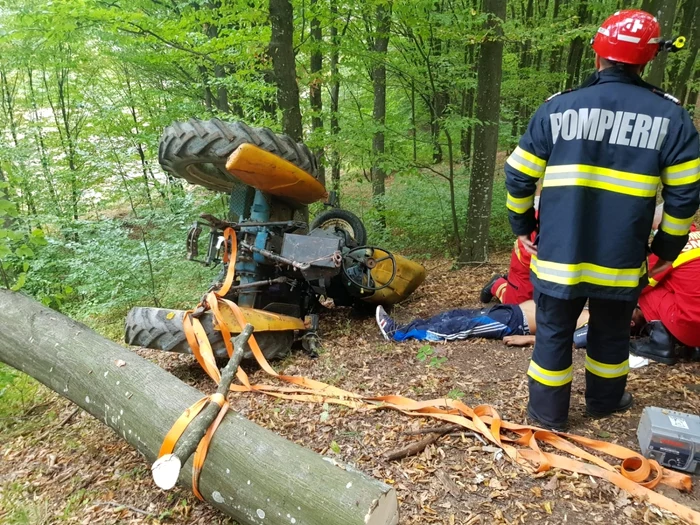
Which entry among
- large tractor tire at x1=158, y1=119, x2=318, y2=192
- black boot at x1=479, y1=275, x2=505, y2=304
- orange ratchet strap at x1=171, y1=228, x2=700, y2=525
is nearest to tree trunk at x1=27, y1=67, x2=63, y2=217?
large tractor tire at x1=158, y1=119, x2=318, y2=192

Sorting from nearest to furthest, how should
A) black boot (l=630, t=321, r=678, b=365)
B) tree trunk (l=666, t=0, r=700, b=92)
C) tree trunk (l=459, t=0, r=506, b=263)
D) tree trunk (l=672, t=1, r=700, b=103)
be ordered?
black boot (l=630, t=321, r=678, b=365), tree trunk (l=459, t=0, r=506, b=263), tree trunk (l=672, t=1, r=700, b=103), tree trunk (l=666, t=0, r=700, b=92)

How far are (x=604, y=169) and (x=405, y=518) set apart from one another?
1.93 m

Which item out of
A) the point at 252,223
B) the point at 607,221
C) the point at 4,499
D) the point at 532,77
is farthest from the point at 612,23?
the point at 532,77

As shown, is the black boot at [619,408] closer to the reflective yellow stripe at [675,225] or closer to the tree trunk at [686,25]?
the reflective yellow stripe at [675,225]

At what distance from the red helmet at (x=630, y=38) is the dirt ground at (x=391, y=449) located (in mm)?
2024

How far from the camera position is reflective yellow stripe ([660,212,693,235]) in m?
2.28

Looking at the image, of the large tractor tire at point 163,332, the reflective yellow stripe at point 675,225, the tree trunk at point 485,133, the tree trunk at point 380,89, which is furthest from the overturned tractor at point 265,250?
the tree trunk at point 380,89

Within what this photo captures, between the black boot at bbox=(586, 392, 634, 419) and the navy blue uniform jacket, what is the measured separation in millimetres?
771

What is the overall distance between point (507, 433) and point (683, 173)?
5.33 feet

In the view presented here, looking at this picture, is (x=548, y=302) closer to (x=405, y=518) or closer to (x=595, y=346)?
(x=595, y=346)

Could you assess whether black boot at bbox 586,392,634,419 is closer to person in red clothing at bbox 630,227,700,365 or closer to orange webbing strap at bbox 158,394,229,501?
person in red clothing at bbox 630,227,700,365

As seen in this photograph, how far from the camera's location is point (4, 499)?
2.55m

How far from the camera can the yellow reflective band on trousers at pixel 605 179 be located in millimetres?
2178

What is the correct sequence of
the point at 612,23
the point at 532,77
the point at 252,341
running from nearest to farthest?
the point at 612,23 → the point at 252,341 → the point at 532,77
